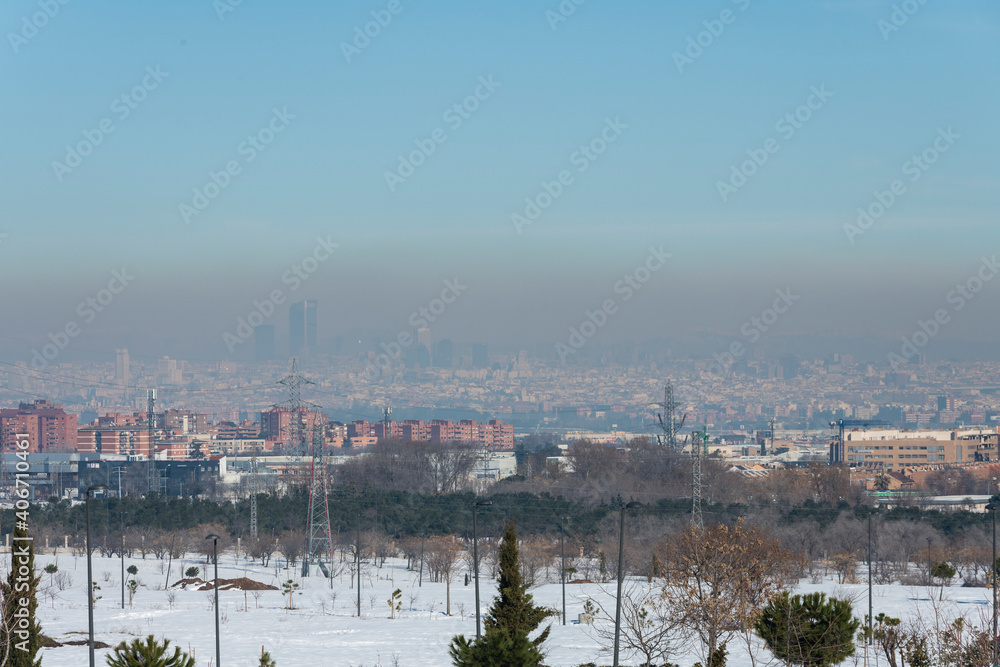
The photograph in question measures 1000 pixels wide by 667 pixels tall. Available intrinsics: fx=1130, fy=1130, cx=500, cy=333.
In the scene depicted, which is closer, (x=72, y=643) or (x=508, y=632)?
(x=508, y=632)

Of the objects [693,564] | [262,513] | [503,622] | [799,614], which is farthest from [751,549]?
[262,513]

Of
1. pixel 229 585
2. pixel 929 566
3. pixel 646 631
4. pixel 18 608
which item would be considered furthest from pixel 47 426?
pixel 18 608

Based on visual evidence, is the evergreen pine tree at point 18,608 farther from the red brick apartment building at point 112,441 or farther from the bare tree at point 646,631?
the red brick apartment building at point 112,441

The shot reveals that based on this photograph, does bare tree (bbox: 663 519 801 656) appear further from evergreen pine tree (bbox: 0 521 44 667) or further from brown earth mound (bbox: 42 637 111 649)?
brown earth mound (bbox: 42 637 111 649)

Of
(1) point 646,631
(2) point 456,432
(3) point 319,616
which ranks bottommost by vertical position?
(2) point 456,432

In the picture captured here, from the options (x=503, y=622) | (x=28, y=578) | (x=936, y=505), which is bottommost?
(x=936, y=505)

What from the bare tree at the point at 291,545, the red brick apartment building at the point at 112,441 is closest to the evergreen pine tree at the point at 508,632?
the bare tree at the point at 291,545

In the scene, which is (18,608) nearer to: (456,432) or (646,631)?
(646,631)

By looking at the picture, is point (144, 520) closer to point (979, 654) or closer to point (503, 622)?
point (503, 622)
